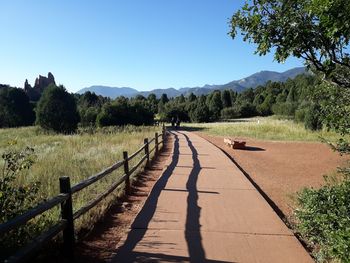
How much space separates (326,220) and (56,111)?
4126 cm

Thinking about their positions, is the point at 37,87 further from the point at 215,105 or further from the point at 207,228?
the point at 207,228

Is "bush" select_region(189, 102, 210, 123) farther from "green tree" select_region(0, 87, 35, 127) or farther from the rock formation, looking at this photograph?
the rock formation

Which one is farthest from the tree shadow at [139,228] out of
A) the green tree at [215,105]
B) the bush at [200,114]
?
the green tree at [215,105]

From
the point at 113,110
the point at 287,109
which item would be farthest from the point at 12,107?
the point at 287,109

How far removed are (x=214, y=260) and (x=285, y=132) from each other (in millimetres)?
34092

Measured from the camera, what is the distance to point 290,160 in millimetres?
19625

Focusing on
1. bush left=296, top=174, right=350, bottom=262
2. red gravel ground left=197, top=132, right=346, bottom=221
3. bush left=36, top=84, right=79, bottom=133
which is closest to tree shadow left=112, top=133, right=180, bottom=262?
bush left=296, top=174, right=350, bottom=262

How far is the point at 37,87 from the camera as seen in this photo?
12575 centimetres

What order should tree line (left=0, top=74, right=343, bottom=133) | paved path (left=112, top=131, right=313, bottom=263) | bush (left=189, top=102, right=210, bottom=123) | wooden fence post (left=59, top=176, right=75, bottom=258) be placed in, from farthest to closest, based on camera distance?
bush (left=189, top=102, right=210, bottom=123) < tree line (left=0, top=74, right=343, bottom=133) < paved path (left=112, top=131, right=313, bottom=263) < wooden fence post (left=59, top=176, right=75, bottom=258)

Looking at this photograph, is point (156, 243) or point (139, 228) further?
point (139, 228)

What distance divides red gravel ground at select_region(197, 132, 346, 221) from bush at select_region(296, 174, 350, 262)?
1.26 m

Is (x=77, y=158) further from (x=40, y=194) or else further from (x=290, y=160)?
(x=290, y=160)

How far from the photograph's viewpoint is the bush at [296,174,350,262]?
530 cm

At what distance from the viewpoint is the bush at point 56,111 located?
44156 millimetres
